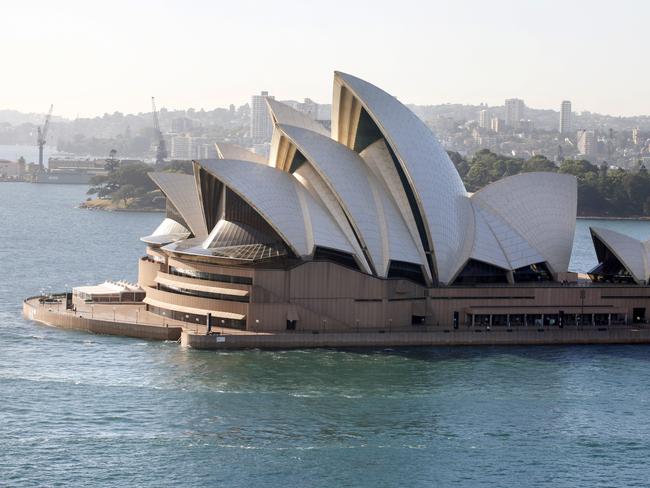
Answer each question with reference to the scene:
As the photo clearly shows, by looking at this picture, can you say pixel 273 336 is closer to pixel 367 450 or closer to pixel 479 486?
pixel 367 450

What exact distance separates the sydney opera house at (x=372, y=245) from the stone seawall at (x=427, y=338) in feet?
3.89

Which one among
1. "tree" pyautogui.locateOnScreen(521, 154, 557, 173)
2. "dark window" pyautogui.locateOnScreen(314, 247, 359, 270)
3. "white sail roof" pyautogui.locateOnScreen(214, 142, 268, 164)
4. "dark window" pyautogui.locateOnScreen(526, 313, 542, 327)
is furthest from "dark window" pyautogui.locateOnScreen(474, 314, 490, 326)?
"tree" pyautogui.locateOnScreen(521, 154, 557, 173)

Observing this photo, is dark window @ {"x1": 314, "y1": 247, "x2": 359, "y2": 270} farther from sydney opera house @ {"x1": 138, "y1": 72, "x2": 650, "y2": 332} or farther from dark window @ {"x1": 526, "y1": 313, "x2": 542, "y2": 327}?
dark window @ {"x1": 526, "y1": 313, "x2": 542, "y2": 327}

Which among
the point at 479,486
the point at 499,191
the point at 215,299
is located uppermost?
the point at 499,191

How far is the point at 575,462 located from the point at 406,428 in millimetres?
5776

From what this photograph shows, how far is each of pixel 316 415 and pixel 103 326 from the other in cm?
1644

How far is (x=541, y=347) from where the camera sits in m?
55.2

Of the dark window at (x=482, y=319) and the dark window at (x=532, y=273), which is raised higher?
the dark window at (x=532, y=273)

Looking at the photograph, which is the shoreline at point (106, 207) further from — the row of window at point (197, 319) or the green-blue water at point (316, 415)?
the green-blue water at point (316, 415)

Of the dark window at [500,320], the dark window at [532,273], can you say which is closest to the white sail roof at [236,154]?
the dark window at [532,273]

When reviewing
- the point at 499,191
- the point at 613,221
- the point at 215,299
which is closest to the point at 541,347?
the point at 499,191

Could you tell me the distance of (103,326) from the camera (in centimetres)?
5512

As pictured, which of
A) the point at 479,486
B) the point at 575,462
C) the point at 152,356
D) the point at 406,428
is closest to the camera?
the point at 479,486

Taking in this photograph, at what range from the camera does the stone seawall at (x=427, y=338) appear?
52531 millimetres
